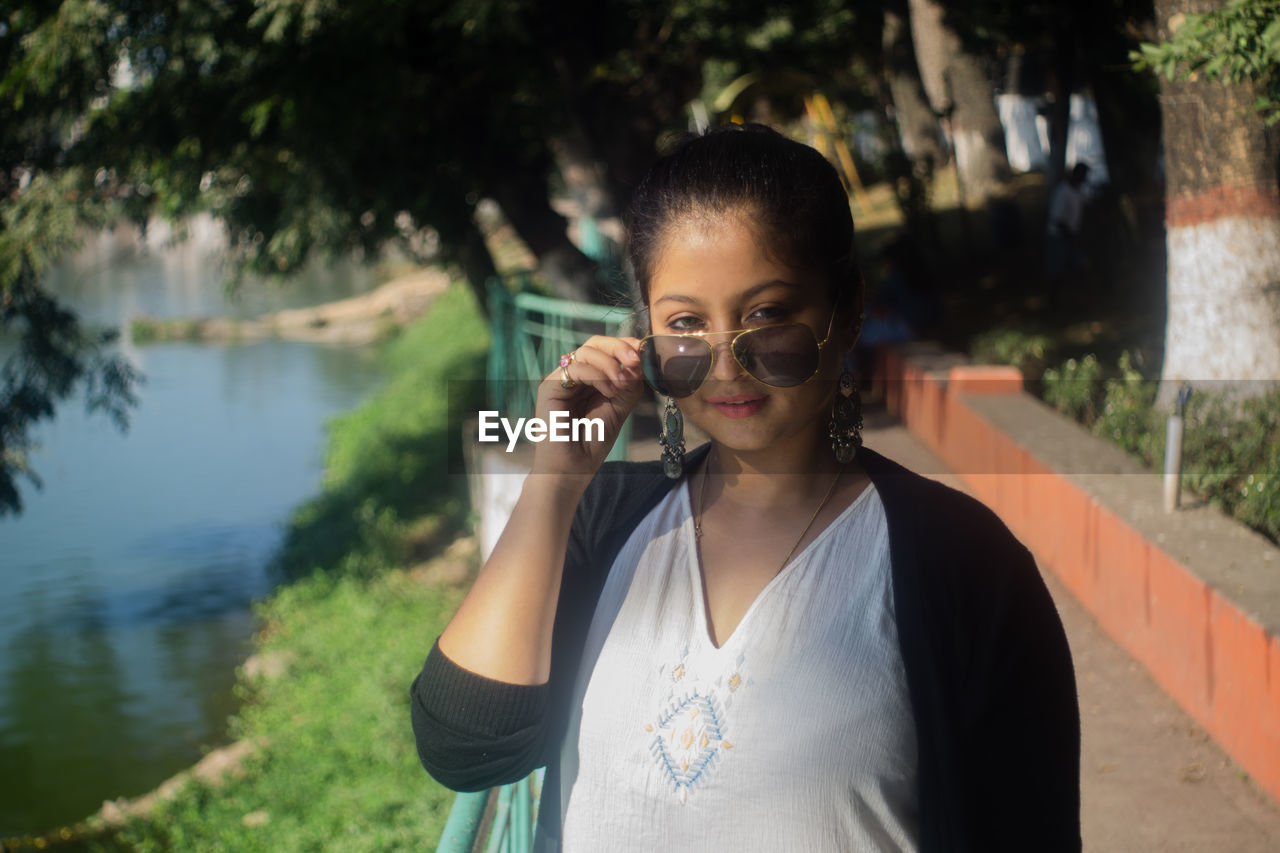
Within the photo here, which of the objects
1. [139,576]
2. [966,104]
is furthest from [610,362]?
[966,104]

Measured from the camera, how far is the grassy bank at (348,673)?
6.04m

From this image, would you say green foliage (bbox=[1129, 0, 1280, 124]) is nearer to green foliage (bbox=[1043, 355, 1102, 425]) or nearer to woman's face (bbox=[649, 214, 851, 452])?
green foliage (bbox=[1043, 355, 1102, 425])

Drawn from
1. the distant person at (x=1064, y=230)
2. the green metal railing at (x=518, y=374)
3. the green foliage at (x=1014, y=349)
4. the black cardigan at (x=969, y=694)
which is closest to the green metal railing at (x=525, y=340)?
the green metal railing at (x=518, y=374)

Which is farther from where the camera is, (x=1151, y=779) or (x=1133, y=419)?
(x=1133, y=419)

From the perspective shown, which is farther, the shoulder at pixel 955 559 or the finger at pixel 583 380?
the finger at pixel 583 380

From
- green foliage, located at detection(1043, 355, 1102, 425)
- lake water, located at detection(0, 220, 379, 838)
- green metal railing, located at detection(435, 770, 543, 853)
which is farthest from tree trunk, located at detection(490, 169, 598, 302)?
green metal railing, located at detection(435, 770, 543, 853)

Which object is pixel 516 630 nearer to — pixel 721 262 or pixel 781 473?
pixel 781 473

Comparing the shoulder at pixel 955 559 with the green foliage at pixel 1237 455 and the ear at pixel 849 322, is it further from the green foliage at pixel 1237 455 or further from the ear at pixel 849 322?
the green foliage at pixel 1237 455

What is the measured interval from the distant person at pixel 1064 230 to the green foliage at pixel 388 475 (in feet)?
17.6

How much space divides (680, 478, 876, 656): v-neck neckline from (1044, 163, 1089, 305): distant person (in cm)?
963

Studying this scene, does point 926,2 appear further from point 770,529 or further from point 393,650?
point 770,529

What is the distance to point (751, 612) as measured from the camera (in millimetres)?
1352

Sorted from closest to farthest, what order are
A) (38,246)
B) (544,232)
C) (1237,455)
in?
(1237,455) < (38,246) < (544,232)

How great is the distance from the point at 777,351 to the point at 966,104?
1311 centimetres
